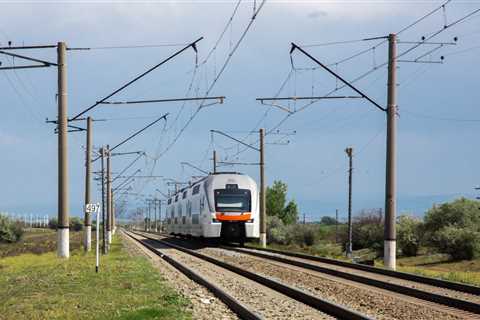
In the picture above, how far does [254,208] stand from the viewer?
1667 inches

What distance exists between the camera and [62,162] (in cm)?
2941

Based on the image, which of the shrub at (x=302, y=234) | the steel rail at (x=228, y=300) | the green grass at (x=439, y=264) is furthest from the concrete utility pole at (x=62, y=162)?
the shrub at (x=302, y=234)

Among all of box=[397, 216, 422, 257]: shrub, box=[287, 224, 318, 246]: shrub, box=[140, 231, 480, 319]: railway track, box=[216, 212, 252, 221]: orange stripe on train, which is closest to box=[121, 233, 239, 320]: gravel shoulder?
box=[140, 231, 480, 319]: railway track

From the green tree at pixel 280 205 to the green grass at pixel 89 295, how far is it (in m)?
79.3

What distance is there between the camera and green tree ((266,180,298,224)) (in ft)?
343

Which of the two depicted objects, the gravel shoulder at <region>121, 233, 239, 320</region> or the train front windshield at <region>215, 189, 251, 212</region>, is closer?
the gravel shoulder at <region>121, 233, 239, 320</region>

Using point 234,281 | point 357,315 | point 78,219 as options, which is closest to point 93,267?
point 234,281

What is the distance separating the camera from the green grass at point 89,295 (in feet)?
45.5

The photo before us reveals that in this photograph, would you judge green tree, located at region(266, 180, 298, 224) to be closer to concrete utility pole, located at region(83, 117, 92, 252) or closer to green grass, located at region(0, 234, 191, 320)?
concrete utility pole, located at region(83, 117, 92, 252)

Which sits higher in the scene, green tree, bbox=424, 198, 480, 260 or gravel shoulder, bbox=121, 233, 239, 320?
gravel shoulder, bbox=121, 233, 239, 320

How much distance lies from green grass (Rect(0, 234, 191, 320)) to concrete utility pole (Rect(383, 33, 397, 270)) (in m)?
8.67

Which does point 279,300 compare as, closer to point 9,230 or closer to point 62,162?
point 62,162

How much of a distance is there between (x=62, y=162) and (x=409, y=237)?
94.2 ft

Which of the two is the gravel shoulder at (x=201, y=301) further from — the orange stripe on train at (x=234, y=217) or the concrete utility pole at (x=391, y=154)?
the orange stripe on train at (x=234, y=217)
